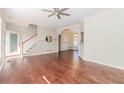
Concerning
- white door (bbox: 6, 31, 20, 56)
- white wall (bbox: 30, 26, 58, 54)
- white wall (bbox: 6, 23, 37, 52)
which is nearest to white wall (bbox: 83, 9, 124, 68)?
white wall (bbox: 30, 26, 58, 54)

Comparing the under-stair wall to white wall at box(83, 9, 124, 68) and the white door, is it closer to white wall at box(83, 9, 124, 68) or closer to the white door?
the white door

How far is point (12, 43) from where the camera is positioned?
830 cm

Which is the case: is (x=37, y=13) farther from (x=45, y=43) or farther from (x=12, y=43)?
(x=45, y=43)

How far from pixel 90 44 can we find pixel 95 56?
751 millimetres

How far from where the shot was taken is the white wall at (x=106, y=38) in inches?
182

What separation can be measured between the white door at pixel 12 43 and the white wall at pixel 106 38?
535 centimetres

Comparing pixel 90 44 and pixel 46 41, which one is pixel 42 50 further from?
pixel 90 44

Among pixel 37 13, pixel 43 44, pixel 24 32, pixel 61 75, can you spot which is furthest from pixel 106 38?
pixel 24 32

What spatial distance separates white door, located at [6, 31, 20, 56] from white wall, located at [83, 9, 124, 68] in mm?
5349

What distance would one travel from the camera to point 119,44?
4.62 meters

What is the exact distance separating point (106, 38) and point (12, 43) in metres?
6.59
